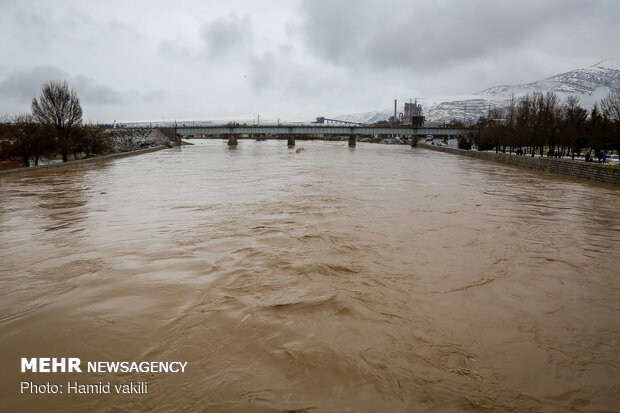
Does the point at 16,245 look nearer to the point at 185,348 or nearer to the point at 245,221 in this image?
the point at 245,221

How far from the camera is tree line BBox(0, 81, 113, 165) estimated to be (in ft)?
141

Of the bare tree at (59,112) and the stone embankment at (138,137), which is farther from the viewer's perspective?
the stone embankment at (138,137)

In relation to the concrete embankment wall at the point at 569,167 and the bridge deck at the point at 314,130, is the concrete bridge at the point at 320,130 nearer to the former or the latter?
the bridge deck at the point at 314,130

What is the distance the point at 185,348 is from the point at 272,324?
1652mm

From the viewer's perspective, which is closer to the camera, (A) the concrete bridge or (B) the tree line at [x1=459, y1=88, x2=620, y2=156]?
(B) the tree line at [x1=459, y1=88, x2=620, y2=156]

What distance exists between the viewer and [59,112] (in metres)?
51.3

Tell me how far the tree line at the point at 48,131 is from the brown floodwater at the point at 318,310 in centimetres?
3559

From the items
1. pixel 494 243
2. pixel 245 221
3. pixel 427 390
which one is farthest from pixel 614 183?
pixel 427 390

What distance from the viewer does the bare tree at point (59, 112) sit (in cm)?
4981

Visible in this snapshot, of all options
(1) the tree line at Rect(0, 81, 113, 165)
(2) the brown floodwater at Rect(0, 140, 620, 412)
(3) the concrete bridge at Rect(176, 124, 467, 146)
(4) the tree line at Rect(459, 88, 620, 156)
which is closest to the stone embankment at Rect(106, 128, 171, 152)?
(3) the concrete bridge at Rect(176, 124, 467, 146)

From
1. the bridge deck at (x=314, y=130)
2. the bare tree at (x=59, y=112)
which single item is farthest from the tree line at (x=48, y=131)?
the bridge deck at (x=314, y=130)

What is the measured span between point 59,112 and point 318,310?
59647 mm

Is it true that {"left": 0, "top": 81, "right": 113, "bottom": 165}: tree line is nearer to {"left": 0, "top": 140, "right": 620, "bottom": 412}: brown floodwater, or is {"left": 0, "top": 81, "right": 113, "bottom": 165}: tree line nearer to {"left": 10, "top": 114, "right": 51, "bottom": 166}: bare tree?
{"left": 10, "top": 114, "right": 51, "bottom": 166}: bare tree

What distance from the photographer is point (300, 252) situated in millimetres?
11312
